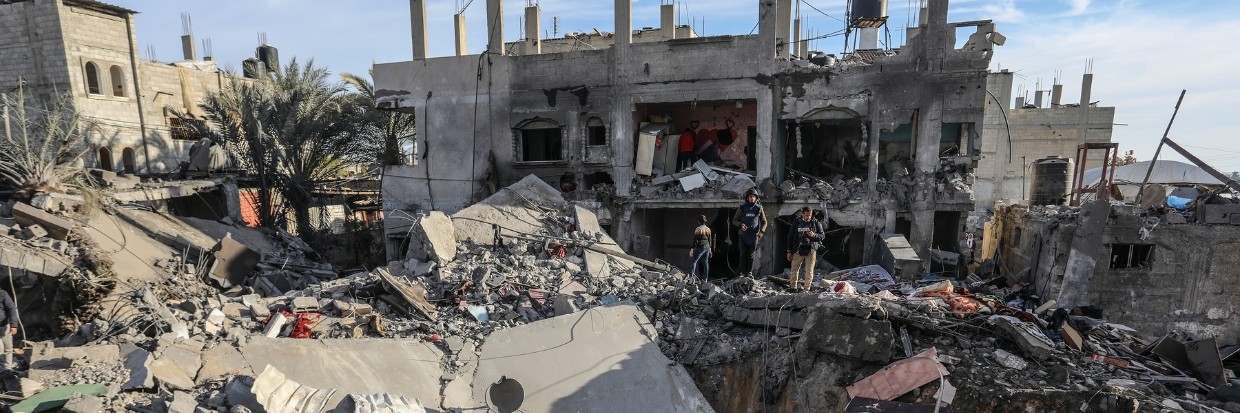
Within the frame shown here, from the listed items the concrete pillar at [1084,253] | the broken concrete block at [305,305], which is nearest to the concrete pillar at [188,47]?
the broken concrete block at [305,305]

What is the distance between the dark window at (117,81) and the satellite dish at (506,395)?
18.9 metres

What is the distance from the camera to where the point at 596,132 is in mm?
15617

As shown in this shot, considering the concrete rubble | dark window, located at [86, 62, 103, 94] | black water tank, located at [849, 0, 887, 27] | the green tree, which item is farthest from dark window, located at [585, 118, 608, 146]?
dark window, located at [86, 62, 103, 94]

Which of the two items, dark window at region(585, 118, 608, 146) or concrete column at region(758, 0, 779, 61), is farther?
dark window at region(585, 118, 608, 146)

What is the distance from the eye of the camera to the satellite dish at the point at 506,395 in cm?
688

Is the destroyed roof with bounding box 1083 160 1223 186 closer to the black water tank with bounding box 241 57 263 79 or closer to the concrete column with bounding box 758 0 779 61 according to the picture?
the concrete column with bounding box 758 0 779 61

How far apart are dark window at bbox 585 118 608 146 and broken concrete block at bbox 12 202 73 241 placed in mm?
10226

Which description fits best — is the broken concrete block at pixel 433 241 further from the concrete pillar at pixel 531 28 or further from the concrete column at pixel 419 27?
the concrete pillar at pixel 531 28

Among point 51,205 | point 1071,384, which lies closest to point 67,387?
point 51,205

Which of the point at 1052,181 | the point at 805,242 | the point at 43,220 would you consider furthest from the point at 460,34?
the point at 1052,181

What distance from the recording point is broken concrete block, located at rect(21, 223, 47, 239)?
29.8 ft

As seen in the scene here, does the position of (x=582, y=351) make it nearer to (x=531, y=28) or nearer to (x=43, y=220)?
(x=43, y=220)

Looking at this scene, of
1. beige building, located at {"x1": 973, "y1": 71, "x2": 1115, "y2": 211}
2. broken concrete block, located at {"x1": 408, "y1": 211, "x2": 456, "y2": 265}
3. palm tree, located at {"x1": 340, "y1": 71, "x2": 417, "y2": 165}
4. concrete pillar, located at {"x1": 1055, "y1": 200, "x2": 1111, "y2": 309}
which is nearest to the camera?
broken concrete block, located at {"x1": 408, "y1": 211, "x2": 456, "y2": 265}

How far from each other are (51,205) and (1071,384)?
15.6m
